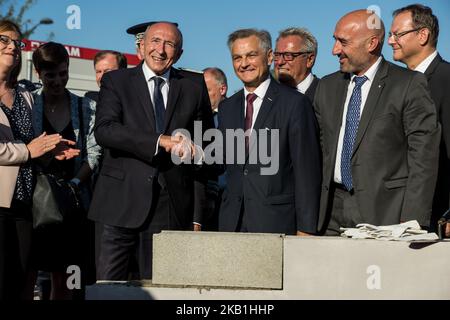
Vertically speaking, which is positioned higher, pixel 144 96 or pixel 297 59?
pixel 297 59

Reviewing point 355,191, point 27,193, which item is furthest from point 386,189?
point 27,193

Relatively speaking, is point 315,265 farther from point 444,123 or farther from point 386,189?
point 444,123

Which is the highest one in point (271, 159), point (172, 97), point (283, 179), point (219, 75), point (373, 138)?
point (219, 75)

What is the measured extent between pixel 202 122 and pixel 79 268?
4.79ft

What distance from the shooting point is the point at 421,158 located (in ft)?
17.4

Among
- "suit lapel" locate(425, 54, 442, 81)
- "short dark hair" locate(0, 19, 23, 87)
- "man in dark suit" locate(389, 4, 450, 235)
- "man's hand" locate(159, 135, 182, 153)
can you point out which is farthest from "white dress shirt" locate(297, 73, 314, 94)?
"short dark hair" locate(0, 19, 23, 87)

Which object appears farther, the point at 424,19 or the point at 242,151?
the point at 424,19

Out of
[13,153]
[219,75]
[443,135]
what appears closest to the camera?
[13,153]

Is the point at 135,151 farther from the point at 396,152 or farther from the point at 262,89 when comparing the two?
the point at 396,152

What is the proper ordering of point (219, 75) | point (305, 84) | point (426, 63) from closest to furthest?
point (426, 63) → point (305, 84) → point (219, 75)

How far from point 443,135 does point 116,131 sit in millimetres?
2314

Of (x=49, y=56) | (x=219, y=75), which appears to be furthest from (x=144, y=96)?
(x=219, y=75)

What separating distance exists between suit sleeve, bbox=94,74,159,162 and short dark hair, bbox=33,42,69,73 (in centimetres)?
83

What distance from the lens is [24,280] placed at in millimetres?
5387
